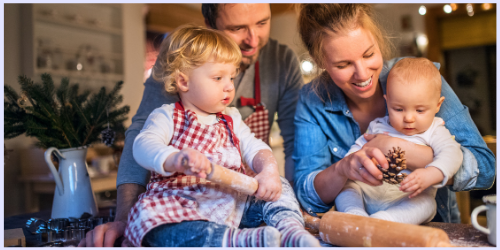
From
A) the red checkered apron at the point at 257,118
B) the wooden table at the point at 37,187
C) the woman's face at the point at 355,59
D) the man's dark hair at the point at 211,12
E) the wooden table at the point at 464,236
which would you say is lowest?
the wooden table at the point at 37,187

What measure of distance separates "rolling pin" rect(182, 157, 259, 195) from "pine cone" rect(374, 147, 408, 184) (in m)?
0.29

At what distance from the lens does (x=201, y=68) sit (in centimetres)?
96

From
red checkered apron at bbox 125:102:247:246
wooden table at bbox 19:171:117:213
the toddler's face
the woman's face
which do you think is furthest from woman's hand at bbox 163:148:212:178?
wooden table at bbox 19:171:117:213

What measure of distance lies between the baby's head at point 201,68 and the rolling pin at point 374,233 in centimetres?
39

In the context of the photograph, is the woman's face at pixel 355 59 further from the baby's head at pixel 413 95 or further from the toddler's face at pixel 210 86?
the toddler's face at pixel 210 86

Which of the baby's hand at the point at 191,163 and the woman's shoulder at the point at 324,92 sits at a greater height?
the woman's shoulder at the point at 324,92

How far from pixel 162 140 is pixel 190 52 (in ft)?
0.79

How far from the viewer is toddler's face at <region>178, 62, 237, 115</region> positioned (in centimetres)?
95

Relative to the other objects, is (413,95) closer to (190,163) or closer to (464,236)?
(464,236)

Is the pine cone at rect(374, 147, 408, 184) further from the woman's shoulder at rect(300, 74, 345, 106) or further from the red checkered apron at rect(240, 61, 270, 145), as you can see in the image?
the red checkered apron at rect(240, 61, 270, 145)

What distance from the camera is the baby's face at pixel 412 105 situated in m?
0.92

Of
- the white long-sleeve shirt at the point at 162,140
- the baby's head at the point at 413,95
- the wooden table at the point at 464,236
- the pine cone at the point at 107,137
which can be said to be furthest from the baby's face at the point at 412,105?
the pine cone at the point at 107,137

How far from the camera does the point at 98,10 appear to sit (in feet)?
12.7

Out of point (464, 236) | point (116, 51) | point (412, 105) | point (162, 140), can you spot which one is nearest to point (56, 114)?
point (162, 140)
